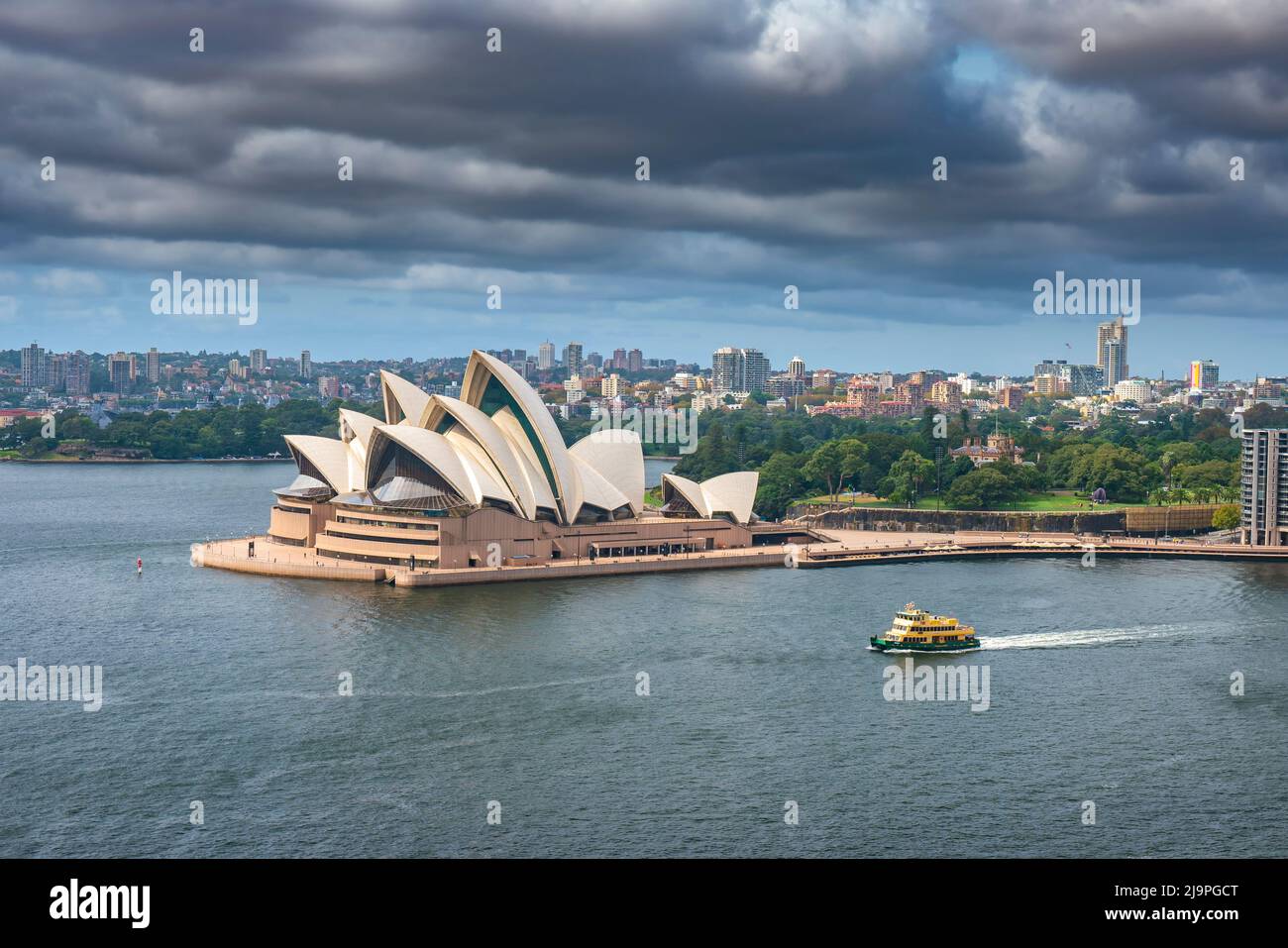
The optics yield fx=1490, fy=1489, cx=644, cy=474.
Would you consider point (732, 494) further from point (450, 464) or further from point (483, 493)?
point (450, 464)

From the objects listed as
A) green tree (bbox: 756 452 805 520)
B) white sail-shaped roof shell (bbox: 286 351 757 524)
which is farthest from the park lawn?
white sail-shaped roof shell (bbox: 286 351 757 524)

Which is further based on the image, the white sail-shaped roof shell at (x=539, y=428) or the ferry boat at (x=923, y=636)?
the white sail-shaped roof shell at (x=539, y=428)

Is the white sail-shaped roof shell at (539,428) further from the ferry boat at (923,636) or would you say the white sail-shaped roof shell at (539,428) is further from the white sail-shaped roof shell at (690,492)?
the ferry boat at (923,636)

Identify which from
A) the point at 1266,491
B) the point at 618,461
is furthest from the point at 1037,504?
the point at 618,461

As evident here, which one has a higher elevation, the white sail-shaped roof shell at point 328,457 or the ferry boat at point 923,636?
the white sail-shaped roof shell at point 328,457

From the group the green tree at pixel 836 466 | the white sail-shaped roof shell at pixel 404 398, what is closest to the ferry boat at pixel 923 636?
the white sail-shaped roof shell at pixel 404 398

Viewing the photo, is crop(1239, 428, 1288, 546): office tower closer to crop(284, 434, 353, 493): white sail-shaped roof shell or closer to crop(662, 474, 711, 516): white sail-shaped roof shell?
crop(662, 474, 711, 516): white sail-shaped roof shell
